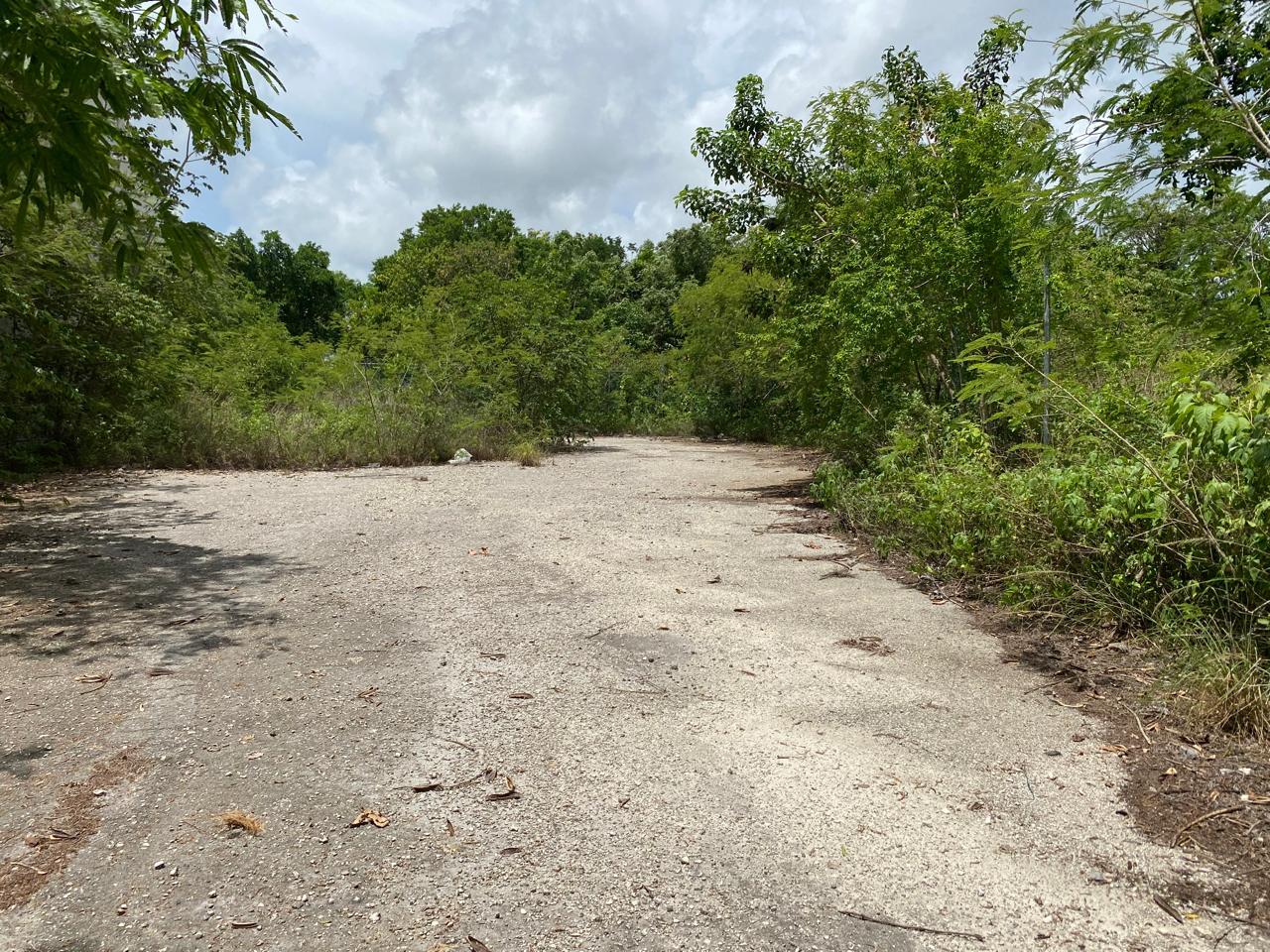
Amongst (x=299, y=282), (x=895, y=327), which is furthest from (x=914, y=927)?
(x=299, y=282)

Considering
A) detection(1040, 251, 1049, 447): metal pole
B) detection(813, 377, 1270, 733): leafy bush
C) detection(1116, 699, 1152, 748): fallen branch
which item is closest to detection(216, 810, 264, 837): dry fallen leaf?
detection(1116, 699, 1152, 748): fallen branch

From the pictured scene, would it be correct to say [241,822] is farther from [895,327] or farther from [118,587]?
[895,327]

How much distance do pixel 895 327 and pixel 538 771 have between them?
707 cm

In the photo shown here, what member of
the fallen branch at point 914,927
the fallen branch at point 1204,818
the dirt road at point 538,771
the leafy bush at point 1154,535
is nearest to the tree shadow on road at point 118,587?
the dirt road at point 538,771

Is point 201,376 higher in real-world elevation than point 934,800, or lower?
higher

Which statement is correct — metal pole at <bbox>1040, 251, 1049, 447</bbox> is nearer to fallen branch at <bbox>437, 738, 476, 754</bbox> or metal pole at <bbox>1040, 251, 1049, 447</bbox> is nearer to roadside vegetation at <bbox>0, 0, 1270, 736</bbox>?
roadside vegetation at <bbox>0, 0, 1270, 736</bbox>

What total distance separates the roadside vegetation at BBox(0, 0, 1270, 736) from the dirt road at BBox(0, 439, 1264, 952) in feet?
3.34

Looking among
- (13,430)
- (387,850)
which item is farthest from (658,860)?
(13,430)

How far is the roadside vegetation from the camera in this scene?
320cm

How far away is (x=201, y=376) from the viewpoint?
13.2 meters

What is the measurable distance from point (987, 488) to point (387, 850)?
15.6ft

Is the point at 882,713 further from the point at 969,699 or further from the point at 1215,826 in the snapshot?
the point at 1215,826

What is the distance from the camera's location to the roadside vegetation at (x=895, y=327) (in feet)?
10.5

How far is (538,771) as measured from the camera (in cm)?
292
